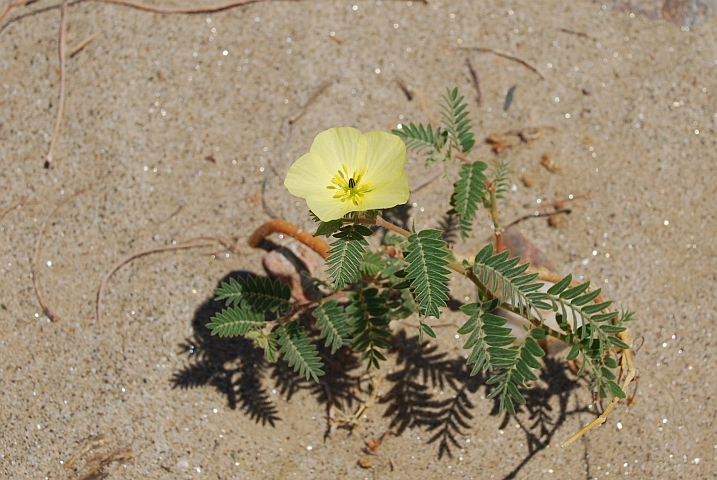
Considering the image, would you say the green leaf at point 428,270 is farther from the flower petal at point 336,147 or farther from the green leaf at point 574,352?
the green leaf at point 574,352

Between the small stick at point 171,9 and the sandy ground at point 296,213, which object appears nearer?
the sandy ground at point 296,213

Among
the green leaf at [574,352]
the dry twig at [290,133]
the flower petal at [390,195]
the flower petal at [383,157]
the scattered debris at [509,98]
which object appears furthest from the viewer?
the scattered debris at [509,98]

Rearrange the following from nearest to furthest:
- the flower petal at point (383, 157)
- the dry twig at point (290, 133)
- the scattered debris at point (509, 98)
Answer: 1. the flower petal at point (383, 157)
2. the dry twig at point (290, 133)
3. the scattered debris at point (509, 98)

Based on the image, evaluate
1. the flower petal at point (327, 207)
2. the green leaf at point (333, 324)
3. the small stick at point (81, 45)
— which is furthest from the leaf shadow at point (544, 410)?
the small stick at point (81, 45)

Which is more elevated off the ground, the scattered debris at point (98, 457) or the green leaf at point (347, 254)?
the green leaf at point (347, 254)

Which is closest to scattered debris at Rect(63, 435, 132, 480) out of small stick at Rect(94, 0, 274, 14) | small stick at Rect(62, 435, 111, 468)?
small stick at Rect(62, 435, 111, 468)

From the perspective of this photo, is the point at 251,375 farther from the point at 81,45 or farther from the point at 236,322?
the point at 81,45

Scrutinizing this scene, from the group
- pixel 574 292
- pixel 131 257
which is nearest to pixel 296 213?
pixel 131 257

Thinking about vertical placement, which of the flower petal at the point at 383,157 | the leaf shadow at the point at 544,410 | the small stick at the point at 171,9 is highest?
the small stick at the point at 171,9
